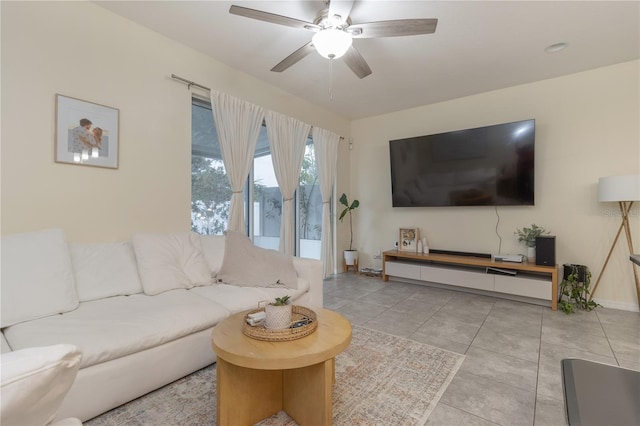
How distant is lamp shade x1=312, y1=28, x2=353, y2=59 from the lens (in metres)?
1.93

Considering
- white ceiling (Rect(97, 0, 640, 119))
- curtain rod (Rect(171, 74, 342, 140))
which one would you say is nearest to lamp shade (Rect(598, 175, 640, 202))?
white ceiling (Rect(97, 0, 640, 119))

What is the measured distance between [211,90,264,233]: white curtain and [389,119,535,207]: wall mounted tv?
2192 mm


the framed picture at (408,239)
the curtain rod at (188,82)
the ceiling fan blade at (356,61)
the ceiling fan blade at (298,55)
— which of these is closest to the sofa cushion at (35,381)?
the ceiling fan blade at (298,55)

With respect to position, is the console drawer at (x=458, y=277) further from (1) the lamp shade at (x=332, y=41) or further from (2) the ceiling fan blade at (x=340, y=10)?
(2) the ceiling fan blade at (x=340, y=10)

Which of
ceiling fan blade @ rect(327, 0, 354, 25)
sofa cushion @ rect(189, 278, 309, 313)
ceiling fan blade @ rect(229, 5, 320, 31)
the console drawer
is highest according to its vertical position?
ceiling fan blade @ rect(327, 0, 354, 25)

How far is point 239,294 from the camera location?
85.1 inches

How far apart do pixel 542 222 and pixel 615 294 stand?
0.98m

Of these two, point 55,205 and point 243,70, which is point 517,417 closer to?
point 55,205

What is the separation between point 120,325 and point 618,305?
4.52 meters

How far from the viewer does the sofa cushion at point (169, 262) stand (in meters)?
2.11

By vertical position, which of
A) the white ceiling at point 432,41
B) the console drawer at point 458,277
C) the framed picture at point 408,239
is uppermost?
the white ceiling at point 432,41

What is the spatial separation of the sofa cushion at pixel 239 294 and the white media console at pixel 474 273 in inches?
81.3

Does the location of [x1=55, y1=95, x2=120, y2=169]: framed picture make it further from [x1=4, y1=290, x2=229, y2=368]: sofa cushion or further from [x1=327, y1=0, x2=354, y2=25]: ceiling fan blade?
[x1=327, y1=0, x2=354, y2=25]: ceiling fan blade

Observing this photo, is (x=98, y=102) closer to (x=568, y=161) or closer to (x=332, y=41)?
(x=332, y=41)
